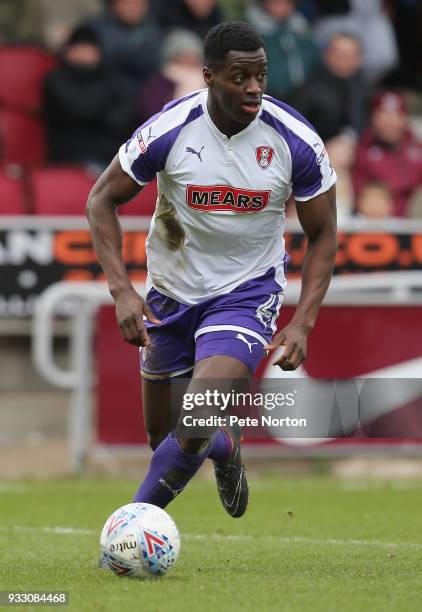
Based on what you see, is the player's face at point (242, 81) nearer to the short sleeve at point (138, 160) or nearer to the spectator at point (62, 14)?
the short sleeve at point (138, 160)

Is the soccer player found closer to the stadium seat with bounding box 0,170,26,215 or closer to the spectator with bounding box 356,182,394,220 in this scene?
the stadium seat with bounding box 0,170,26,215

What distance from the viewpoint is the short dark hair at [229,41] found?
649 centimetres

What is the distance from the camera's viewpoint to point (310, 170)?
6695 mm

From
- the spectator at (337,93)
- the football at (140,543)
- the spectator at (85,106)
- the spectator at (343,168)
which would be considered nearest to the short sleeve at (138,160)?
the football at (140,543)

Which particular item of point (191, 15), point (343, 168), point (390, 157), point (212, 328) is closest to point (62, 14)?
point (191, 15)

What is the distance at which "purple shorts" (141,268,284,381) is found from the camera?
668 cm

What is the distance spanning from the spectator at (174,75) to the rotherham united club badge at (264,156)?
7.76 meters

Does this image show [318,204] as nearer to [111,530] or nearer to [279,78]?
[111,530]

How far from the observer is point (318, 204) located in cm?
672

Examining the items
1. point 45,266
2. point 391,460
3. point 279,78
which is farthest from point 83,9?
point 391,460

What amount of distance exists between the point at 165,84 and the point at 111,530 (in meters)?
8.94

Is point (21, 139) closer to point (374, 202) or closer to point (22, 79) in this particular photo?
point (22, 79)

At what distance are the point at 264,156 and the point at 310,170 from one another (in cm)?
23

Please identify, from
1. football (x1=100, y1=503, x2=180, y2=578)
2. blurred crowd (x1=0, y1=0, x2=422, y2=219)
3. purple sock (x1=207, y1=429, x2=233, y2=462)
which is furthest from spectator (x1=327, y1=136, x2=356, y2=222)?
football (x1=100, y1=503, x2=180, y2=578)
